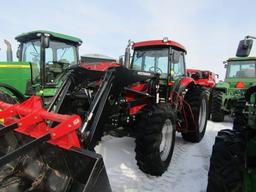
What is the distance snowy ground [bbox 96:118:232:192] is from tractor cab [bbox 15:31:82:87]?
7.48ft

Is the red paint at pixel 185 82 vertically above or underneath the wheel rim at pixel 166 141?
above

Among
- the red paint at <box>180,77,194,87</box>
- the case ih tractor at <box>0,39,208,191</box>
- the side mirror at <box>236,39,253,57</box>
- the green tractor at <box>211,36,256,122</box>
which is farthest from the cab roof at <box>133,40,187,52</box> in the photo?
the green tractor at <box>211,36,256,122</box>

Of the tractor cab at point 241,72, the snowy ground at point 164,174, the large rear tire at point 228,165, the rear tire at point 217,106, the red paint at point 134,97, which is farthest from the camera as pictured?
the tractor cab at point 241,72

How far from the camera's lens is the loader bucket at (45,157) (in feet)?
6.91

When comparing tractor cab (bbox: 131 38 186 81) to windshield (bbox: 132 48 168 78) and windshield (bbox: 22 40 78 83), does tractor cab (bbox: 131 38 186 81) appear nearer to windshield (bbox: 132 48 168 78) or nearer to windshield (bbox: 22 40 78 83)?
windshield (bbox: 132 48 168 78)

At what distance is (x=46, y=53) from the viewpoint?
6461 millimetres

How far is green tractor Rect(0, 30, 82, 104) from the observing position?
243 inches

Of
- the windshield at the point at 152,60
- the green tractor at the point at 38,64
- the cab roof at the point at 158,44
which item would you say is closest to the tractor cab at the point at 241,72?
the cab roof at the point at 158,44

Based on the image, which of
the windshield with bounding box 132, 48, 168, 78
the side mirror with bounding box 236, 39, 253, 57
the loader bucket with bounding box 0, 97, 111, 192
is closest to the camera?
the loader bucket with bounding box 0, 97, 111, 192

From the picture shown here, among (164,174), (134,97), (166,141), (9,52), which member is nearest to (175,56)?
(134,97)

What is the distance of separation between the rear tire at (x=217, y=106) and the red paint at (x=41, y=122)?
6.97 metres

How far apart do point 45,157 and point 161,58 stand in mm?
3197

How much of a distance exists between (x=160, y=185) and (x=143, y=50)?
2718 millimetres

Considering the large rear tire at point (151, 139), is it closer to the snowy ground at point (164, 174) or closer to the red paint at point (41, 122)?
the snowy ground at point (164, 174)
